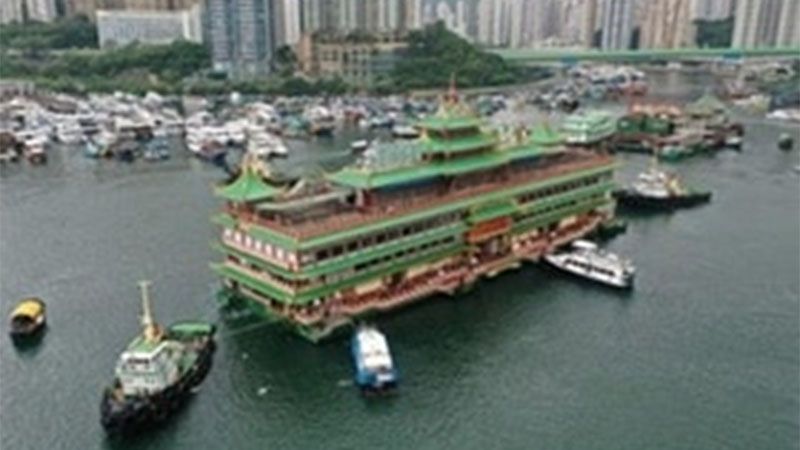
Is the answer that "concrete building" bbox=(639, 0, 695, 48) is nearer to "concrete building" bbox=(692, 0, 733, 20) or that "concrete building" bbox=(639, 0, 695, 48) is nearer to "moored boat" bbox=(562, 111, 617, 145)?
"concrete building" bbox=(692, 0, 733, 20)

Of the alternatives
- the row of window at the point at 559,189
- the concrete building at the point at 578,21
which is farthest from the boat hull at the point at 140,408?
the concrete building at the point at 578,21

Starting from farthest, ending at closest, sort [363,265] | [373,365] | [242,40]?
[242,40] → [363,265] → [373,365]

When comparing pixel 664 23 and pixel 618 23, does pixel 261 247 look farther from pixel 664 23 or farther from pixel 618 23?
pixel 664 23

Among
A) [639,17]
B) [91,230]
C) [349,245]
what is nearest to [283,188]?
[349,245]

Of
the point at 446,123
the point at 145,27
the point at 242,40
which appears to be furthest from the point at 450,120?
the point at 145,27

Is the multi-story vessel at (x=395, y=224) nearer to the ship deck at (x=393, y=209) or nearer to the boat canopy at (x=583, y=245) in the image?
the ship deck at (x=393, y=209)
